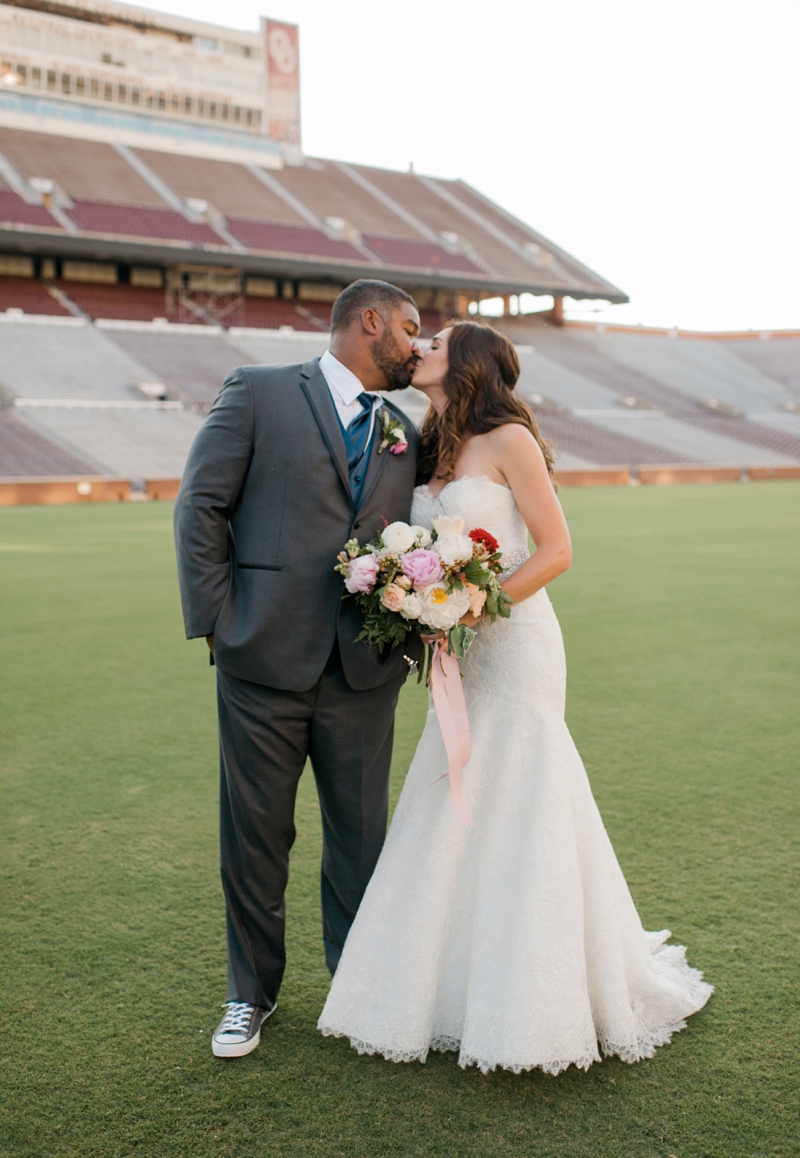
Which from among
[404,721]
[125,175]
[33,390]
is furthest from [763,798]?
[125,175]

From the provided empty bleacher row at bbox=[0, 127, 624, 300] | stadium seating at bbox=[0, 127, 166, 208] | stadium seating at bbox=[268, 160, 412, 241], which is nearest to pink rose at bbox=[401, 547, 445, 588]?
empty bleacher row at bbox=[0, 127, 624, 300]

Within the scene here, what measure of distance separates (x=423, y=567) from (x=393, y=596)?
104 millimetres

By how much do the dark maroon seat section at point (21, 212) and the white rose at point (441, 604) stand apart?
108 feet

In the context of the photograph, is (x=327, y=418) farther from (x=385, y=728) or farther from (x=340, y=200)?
(x=340, y=200)

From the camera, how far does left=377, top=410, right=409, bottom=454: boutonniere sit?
2.47 meters

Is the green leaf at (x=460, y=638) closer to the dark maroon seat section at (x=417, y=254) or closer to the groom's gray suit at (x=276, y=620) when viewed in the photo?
the groom's gray suit at (x=276, y=620)

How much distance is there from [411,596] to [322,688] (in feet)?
1.32

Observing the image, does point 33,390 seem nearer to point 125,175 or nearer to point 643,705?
point 125,175

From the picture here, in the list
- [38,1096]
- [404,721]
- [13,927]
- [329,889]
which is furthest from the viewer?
[404,721]

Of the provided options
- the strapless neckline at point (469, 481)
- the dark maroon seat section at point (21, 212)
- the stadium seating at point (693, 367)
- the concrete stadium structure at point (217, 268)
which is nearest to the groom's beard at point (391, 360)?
the strapless neckline at point (469, 481)

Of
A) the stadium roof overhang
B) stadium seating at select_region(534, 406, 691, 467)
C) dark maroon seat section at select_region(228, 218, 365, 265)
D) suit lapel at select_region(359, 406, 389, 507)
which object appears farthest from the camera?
dark maroon seat section at select_region(228, 218, 365, 265)

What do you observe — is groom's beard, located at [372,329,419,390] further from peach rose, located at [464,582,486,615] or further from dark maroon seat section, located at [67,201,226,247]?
dark maroon seat section, located at [67,201,226,247]

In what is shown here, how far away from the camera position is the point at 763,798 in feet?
13.2

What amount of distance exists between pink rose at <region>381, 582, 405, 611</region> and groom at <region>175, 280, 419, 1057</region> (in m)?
0.22
